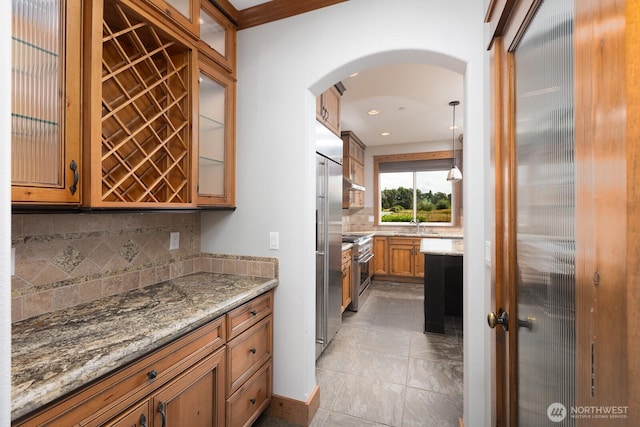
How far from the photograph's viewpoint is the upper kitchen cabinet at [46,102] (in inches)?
39.5

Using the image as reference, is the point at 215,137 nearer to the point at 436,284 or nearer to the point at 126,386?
the point at 126,386

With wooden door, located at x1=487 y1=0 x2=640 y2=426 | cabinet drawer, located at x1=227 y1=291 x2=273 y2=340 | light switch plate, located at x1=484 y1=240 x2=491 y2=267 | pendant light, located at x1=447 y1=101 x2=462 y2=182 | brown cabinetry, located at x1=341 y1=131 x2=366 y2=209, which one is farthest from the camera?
brown cabinetry, located at x1=341 y1=131 x2=366 y2=209

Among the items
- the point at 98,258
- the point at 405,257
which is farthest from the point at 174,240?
the point at 405,257

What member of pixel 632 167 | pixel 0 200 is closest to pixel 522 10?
pixel 632 167

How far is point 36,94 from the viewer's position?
1.05m

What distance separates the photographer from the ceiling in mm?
3061

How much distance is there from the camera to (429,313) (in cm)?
→ 328

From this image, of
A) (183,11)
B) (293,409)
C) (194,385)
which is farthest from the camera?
(293,409)

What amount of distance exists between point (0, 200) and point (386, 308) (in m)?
4.13

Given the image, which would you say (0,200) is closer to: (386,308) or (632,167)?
(632,167)

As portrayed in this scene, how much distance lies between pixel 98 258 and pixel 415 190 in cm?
572

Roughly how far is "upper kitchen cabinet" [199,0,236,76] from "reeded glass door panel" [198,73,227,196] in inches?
6.1

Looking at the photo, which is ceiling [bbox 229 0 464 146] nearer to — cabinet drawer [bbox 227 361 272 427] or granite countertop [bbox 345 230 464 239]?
granite countertop [bbox 345 230 464 239]

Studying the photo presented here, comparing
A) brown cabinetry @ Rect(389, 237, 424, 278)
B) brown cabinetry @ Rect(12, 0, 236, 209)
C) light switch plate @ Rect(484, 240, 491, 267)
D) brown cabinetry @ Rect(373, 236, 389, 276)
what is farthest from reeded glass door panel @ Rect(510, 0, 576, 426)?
brown cabinetry @ Rect(373, 236, 389, 276)
